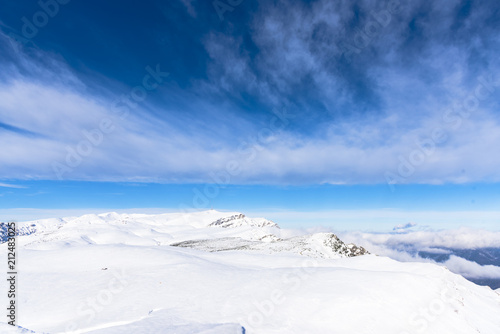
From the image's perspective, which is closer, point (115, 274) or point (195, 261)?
point (115, 274)

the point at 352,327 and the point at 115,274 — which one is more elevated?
the point at 115,274

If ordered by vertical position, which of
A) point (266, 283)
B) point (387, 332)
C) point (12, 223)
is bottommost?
point (387, 332)

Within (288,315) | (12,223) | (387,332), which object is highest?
(12,223)

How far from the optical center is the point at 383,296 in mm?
25000

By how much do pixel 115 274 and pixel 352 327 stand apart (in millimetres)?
25898

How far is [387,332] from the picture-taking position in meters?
21.0

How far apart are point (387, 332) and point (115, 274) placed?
1136 inches

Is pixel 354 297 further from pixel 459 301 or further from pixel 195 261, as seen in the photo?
pixel 195 261

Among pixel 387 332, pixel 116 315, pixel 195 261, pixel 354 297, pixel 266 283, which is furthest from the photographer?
Answer: pixel 195 261

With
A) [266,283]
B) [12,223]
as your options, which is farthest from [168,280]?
[12,223]

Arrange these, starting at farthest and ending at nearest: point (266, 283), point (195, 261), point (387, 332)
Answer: point (195, 261)
point (266, 283)
point (387, 332)

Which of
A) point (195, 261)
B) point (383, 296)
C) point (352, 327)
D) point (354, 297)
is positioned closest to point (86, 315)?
point (195, 261)

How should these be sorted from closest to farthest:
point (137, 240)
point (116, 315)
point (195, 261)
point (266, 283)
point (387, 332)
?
1. point (116, 315)
2. point (387, 332)
3. point (266, 283)
4. point (195, 261)
5. point (137, 240)

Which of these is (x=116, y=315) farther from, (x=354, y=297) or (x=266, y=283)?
(x=354, y=297)
